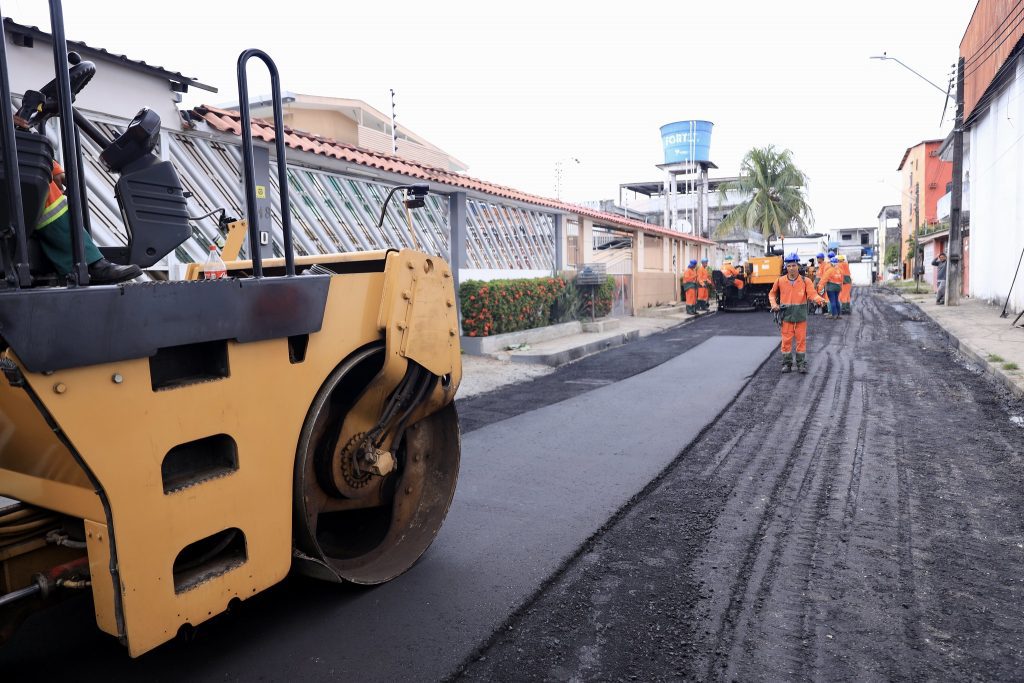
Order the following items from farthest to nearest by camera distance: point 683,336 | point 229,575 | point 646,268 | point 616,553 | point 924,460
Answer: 1. point 646,268
2. point 683,336
3. point 924,460
4. point 616,553
5. point 229,575

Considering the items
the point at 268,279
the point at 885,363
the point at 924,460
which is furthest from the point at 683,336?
the point at 268,279

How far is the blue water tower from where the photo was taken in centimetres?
4816

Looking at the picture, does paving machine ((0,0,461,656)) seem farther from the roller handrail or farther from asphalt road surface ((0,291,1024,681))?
asphalt road surface ((0,291,1024,681))

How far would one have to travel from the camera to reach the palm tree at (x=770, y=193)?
39562mm

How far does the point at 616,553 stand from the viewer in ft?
12.3

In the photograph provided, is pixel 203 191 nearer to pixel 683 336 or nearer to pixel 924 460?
pixel 924 460

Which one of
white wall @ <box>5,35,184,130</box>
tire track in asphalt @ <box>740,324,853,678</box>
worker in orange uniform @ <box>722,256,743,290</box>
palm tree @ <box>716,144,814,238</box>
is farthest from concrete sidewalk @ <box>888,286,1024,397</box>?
palm tree @ <box>716,144,814,238</box>

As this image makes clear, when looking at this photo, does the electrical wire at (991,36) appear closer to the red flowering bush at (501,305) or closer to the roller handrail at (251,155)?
the red flowering bush at (501,305)

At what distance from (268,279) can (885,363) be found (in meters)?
10.3

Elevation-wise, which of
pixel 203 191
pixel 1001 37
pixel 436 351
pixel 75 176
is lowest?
pixel 436 351

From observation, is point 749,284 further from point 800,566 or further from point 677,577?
point 677,577

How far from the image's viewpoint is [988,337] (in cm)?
1233

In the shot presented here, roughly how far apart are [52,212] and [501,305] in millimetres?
10510

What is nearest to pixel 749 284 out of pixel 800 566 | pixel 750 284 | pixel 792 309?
pixel 750 284
